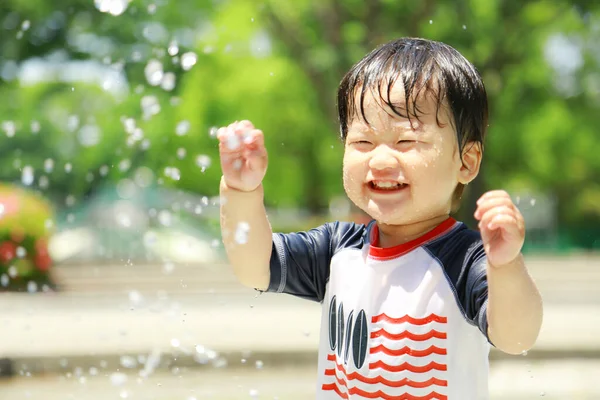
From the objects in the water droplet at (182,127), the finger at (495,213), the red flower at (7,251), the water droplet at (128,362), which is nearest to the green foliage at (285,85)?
the red flower at (7,251)

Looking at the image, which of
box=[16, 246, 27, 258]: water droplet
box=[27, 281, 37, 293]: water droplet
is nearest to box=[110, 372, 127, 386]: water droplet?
box=[16, 246, 27, 258]: water droplet

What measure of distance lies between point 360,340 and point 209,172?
2720 cm

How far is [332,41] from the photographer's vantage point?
39.9ft

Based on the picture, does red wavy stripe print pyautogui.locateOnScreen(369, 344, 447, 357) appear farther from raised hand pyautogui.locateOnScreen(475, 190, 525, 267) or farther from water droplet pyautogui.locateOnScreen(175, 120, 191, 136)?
water droplet pyautogui.locateOnScreen(175, 120, 191, 136)

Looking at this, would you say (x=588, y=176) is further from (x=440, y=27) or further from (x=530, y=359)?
(x=530, y=359)

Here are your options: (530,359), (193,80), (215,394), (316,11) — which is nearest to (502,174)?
(193,80)

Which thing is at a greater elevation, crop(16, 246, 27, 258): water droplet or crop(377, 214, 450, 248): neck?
crop(377, 214, 450, 248): neck

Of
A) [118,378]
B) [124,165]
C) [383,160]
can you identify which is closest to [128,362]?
[118,378]

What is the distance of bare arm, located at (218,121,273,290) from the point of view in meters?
1.87

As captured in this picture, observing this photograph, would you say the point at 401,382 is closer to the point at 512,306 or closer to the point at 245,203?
the point at 512,306

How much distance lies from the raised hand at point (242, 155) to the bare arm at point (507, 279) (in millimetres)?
515

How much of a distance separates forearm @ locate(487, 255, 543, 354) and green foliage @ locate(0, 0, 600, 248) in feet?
31.4

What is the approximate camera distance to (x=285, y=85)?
22438mm

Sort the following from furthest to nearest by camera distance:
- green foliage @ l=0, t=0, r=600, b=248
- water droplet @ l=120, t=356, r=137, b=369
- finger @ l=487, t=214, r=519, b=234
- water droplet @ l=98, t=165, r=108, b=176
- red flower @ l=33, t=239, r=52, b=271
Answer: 1. water droplet @ l=98, t=165, r=108, b=176
2. green foliage @ l=0, t=0, r=600, b=248
3. red flower @ l=33, t=239, r=52, b=271
4. water droplet @ l=120, t=356, r=137, b=369
5. finger @ l=487, t=214, r=519, b=234
